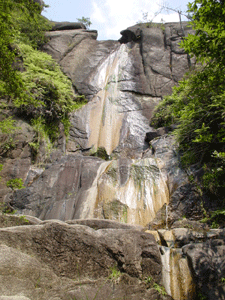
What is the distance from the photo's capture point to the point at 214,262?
4.14 m

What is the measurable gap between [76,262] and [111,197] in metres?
4.24

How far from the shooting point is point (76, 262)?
12.1ft

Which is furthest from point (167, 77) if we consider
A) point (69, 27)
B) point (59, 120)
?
point (69, 27)

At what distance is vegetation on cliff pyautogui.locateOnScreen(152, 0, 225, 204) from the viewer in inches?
137

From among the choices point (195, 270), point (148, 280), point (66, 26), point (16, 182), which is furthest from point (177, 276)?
point (66, 26)

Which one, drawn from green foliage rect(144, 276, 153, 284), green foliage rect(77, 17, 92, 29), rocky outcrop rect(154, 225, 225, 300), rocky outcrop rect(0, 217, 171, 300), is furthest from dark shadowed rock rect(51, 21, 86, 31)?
green foliage rect(144, 276, 153, 284)

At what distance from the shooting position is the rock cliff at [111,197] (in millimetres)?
3570

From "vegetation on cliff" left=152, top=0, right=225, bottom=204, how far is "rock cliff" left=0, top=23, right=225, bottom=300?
744 mm

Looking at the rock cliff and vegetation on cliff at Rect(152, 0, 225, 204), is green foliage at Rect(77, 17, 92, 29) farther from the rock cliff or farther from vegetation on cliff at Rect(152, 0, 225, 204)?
vegetation on cliff at Rect(152, 0, 225, 204)

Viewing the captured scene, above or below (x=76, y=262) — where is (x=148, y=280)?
below

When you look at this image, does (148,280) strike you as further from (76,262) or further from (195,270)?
(76,262)

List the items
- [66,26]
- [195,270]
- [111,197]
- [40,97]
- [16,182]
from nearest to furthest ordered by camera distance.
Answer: [195,270] < [16,182] < [111,197] < [40,97] < [66,26]

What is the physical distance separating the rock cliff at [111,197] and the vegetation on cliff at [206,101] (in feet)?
2.44

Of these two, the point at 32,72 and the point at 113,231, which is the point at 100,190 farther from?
the point at 32,72
